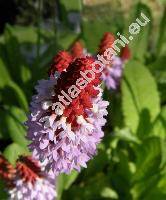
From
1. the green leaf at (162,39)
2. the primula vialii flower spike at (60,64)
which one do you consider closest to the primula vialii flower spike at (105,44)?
the primula vialii flower spike at (60,64)

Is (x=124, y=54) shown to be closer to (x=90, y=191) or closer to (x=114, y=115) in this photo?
(x=114, y=115)

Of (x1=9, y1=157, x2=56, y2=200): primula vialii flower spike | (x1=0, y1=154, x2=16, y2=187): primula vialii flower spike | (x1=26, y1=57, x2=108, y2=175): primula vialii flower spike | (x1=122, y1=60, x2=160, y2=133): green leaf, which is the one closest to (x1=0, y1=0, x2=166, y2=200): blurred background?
(x1=122, y1=60, x2=160, y2=133): green leaf

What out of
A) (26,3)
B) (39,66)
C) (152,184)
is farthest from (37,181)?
(26,3)

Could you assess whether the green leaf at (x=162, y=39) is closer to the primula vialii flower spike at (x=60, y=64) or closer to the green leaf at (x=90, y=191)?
the green leaf at (x=90, y=191)

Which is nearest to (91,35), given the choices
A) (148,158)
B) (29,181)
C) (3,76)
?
(3,76)

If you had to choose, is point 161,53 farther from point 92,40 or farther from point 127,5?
point 127,5

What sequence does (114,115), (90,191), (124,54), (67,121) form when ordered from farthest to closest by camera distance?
1. (114,115)
2. (124,54)
3. (90,191)
4. (67,121)
